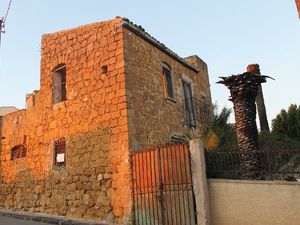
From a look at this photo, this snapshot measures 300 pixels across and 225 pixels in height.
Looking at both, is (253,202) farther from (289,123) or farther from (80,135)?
(289,123)

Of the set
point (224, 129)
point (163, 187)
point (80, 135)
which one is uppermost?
point (224, 129)

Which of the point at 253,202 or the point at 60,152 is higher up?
the point at 60,152

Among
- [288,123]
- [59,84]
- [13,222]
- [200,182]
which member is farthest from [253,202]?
[288,123]

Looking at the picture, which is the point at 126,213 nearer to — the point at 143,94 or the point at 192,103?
the point at 143,94

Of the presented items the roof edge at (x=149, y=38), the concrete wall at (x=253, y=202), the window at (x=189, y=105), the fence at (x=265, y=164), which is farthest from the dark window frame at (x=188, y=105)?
the concrete wall at (x=253, y=202)

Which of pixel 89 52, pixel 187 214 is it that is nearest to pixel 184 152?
pixel 187 214

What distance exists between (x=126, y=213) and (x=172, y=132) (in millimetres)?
3791

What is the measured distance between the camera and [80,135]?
421 inches

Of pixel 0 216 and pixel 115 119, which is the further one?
pixel 0 216

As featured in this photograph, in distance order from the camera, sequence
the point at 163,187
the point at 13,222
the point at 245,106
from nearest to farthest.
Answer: the point at 163,187
the point at 245,106
the point at 13,222

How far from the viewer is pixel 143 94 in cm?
1052

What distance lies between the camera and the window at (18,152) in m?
13.2

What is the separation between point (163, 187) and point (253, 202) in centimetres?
232

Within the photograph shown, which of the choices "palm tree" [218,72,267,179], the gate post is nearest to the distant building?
"palm tree" [218,72,267,179]
